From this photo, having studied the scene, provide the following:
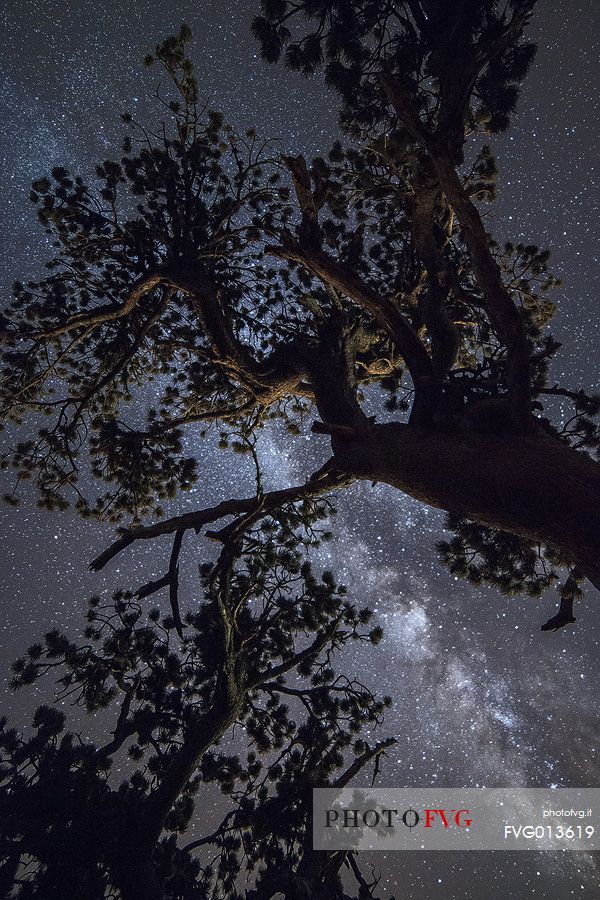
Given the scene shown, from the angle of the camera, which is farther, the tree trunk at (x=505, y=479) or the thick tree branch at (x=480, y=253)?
the thick tree branch at (x=480, y=253)

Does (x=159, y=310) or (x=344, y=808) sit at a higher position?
(x=159, y=310)

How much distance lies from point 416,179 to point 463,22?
1.22 metres

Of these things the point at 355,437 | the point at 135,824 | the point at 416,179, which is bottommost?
the point at 135,824

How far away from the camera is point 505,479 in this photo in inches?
121

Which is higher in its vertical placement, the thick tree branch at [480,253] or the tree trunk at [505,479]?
the thick tree branch at [480,253]

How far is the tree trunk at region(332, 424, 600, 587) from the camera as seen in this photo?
268 cm

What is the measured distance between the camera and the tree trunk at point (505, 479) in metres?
2.68

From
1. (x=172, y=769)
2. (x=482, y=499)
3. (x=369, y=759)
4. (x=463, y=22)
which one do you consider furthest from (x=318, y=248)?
(x=369, y=759)

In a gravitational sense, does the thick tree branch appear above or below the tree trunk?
above

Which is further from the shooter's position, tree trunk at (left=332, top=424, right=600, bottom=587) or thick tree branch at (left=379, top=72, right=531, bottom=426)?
thick tree branch at (left=379, top=72, right=531, bottom=426)

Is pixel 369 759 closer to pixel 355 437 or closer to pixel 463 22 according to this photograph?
pixel 355 437

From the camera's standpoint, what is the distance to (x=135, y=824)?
16.2 ft

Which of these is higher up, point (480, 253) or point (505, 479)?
point (480, 253)

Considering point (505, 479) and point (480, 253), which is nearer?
point (505, 479)
